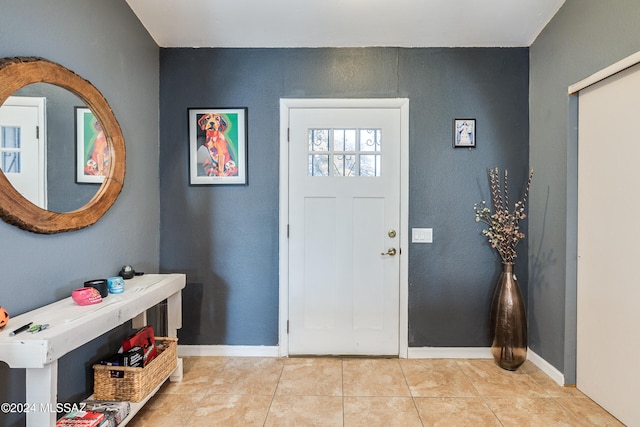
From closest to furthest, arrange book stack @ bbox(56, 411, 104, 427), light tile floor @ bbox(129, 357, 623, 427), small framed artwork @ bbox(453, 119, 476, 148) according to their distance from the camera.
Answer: book stack @ bbox(56, 411, 104, 427), light tile floor @ bbox(129, 357, 623, 427), small framed artwork @ bbox(453, 119, 476, 148)

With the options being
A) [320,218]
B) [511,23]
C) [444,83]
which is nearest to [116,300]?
[320,218]

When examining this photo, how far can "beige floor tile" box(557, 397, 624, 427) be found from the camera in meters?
1.89

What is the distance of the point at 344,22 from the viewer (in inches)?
95.8

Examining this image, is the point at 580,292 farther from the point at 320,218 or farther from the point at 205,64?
the point at 205,64

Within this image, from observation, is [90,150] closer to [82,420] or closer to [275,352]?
[82,420]

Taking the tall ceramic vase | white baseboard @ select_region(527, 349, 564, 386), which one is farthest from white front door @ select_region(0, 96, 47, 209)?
white baseboard @ select_region(527, 349, 564, 386)

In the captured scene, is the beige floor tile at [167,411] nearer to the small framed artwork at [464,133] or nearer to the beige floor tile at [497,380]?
the beige floor tile at [497,380]

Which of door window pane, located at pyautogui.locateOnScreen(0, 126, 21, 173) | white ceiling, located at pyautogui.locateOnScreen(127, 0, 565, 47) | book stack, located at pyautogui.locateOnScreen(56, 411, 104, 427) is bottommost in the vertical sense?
book stack, located at pyautogui.locateOnScreen(56, 411, 104, 427)

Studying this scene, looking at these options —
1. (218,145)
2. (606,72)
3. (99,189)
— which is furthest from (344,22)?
(99,189)

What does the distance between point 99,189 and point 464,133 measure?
258 centimetres

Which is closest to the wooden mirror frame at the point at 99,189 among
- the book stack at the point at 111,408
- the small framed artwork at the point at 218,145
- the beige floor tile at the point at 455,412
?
the small framed artwork at the point at 218,145

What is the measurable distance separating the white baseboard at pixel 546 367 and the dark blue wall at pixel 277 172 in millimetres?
347

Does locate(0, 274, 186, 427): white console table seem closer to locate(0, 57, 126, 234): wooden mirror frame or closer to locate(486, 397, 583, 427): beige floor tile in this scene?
locate(0, 57, 126, 234): wooden mirror frame

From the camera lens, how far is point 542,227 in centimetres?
249
